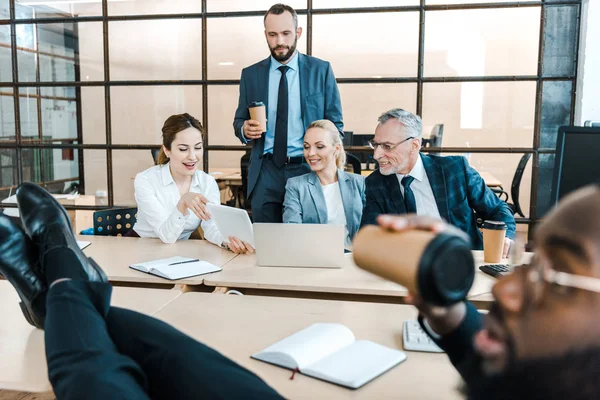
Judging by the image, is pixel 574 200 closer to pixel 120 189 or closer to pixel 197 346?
pixel 197 346

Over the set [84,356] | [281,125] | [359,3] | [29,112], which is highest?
[359,3]

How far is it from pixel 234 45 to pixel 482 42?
6.05ft

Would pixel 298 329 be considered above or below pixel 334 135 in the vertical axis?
below

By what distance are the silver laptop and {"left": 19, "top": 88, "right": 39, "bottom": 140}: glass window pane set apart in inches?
136

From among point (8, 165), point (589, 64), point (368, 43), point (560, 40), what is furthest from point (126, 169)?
point (589, 64)

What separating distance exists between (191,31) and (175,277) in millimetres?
2857

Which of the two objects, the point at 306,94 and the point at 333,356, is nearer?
the point at 333,356

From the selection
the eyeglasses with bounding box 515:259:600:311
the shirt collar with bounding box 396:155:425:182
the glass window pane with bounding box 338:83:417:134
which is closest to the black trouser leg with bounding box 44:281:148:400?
the eyeglasses with bounding box 515:259:600:311

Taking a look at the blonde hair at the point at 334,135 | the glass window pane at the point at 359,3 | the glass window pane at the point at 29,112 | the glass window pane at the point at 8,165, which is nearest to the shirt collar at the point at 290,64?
the blonde hair at the point at 334,135

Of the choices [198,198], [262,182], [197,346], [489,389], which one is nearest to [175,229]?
[198,198]

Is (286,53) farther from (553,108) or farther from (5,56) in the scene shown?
(5,56)

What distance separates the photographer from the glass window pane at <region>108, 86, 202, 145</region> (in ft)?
14.1

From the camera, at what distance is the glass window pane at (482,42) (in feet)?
12.4

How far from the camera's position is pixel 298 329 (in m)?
1.40
